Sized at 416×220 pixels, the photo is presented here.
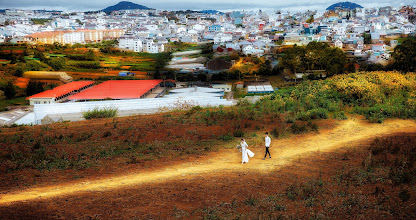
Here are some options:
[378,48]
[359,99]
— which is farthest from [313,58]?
[359,99]

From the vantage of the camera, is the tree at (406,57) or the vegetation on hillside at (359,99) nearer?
the vegetation on hillside at (359,99)

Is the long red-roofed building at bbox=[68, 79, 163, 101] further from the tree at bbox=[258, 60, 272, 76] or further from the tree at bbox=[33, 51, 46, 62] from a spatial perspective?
the tree at bbox=[258, 60, 272, 76]

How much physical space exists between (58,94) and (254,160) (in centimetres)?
1729

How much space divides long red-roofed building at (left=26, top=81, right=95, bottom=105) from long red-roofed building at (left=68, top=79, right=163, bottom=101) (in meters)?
0.82

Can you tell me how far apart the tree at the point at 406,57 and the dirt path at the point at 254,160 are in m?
12.4

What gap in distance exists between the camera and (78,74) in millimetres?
26469

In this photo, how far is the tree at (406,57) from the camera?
18.5 metres

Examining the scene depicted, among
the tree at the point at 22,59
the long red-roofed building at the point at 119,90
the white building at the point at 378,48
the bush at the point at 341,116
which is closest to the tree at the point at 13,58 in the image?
the tree at the point at 22,59

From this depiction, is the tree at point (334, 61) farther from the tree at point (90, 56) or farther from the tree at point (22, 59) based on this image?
the tree at point (22, 59)

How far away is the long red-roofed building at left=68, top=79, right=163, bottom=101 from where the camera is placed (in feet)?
62.2

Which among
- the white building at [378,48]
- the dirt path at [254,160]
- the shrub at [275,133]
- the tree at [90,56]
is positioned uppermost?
the white building at [378,48]

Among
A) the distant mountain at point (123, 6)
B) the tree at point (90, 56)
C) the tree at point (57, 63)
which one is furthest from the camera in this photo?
the distant mountain at point (123, 6)

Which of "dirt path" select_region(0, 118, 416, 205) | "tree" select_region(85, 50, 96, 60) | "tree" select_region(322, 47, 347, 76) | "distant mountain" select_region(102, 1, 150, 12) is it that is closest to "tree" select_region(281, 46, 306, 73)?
"tree" select_region(322, 47, 347, 76)

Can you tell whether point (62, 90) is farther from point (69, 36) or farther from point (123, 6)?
point (123, 6)
